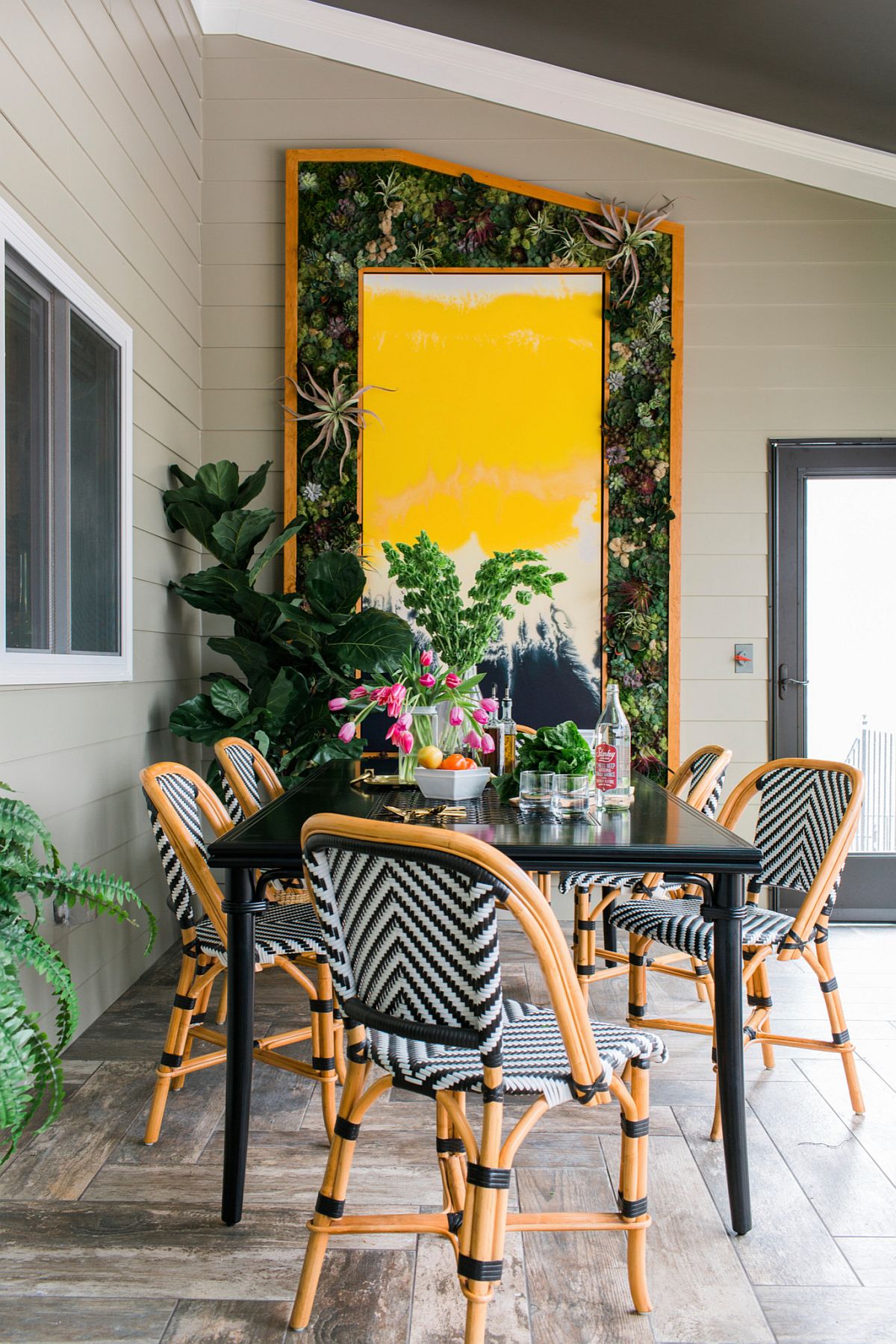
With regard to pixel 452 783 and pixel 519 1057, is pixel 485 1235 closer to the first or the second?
pixel 519 1057

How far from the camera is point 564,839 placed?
2.11 meters

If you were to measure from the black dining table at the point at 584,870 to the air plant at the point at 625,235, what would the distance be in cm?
314

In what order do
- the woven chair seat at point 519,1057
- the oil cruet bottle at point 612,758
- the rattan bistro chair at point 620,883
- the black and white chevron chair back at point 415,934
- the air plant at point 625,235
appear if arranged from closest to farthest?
the black and white chevron chair back at point 415,934 < the woven chair seat at point 519,1057 < the oil cruet bottle at point 612,758 < the rattan bistro chair at point 620,883 < the air plant at point 625,235

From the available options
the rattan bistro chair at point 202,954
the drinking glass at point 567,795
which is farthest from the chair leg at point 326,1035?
the drinking glass at point 567,795

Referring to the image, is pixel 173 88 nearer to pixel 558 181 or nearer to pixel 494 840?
pixel 558 181

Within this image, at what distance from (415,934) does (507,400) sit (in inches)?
136

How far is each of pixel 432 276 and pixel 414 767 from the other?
8.40 feet

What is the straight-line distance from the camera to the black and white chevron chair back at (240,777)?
3082 mm

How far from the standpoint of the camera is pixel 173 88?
4133 millimetres

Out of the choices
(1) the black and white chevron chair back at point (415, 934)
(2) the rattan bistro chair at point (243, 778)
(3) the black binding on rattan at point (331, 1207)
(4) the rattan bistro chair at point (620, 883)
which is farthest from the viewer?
(4) the rattan bistro chair at point (620, 883)

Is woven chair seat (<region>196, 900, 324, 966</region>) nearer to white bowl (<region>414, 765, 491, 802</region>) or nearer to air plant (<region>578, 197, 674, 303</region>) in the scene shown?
white bowl (<region>414, 765, 491, 802</region>)

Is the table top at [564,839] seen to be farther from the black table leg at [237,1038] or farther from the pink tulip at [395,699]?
the pink tulip at [395,699]

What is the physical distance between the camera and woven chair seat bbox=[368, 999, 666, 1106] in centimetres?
164

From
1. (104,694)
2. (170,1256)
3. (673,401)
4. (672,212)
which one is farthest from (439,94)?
(170,1256)
